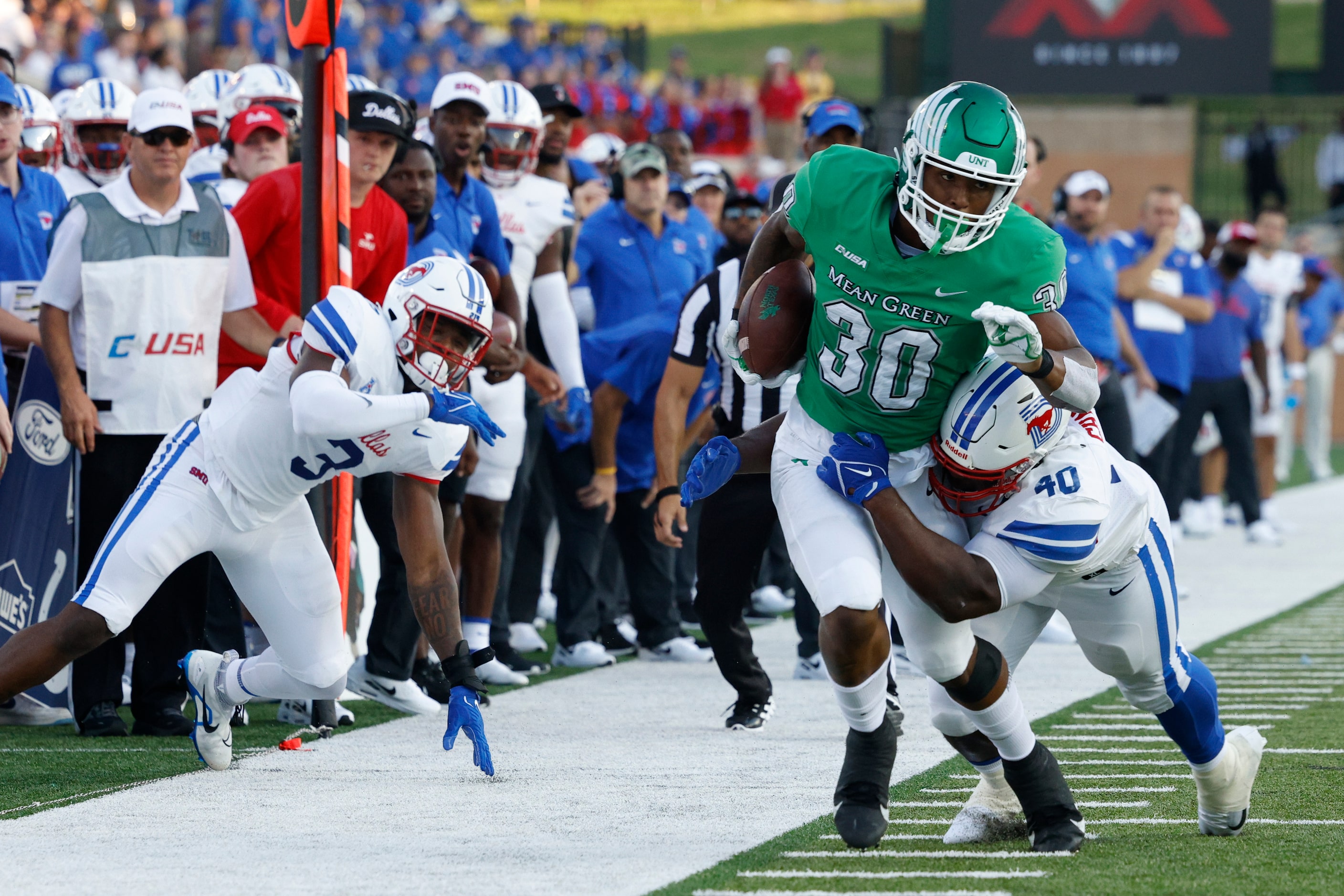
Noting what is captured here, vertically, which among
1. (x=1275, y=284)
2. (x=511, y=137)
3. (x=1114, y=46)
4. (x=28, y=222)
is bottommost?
(x=1275, y=284)

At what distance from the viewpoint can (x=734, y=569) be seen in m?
6.00

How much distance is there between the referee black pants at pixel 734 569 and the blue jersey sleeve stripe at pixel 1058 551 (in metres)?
1.96

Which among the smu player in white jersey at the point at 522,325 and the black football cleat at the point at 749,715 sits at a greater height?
the smu player in white jersey at the point at 522,325

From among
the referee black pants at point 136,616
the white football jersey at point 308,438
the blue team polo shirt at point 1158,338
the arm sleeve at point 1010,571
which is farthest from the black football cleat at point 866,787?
the blue team polo shirt at point 1158,338

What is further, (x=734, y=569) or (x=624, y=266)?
(x=624, y=266)

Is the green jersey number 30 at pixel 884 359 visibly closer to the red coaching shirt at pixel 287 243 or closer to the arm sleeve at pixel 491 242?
the red coaching shirt at pixel 287 243

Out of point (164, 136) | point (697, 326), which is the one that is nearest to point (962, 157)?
point (697, 326)

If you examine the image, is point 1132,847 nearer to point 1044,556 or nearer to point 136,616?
point 1044,556

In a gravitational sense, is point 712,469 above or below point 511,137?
below

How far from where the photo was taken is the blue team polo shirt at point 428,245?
21.4 ft

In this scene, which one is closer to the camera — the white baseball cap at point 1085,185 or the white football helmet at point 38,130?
the white football helmet at point 38,130

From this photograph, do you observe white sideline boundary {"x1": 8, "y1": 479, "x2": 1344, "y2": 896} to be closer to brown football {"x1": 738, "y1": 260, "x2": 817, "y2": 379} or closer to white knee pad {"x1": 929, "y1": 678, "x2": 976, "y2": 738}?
white knee pad {"x1": 929, "y1": 678, "x2": 976, "y2": 738}

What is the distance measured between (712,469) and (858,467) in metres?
0.49

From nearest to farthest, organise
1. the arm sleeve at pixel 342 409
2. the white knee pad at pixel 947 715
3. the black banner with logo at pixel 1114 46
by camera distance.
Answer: the white knee pad at pixel 947 715 → the arm sleeve at pixel 342 409 → the black banner with logo at pixel 1114 46
